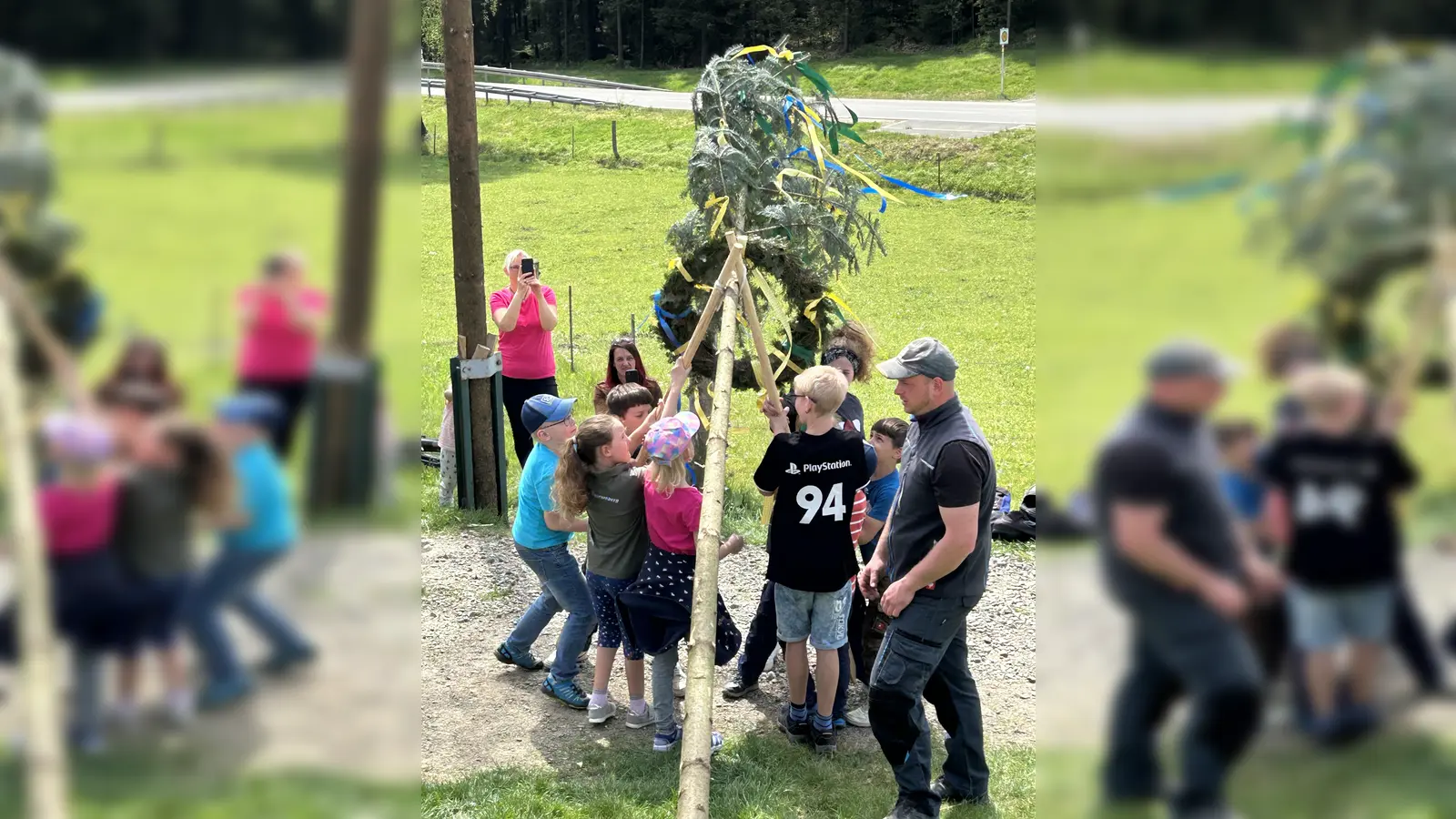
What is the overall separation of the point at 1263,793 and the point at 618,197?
2315cm

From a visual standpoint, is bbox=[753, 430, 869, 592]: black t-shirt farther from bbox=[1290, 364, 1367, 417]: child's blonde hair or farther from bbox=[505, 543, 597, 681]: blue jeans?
bbox=[1290, 364, 1367, 417]: child's blonde hair

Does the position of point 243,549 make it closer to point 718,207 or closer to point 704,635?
point 704,635

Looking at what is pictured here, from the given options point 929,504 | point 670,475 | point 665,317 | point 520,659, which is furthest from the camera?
point 665,317

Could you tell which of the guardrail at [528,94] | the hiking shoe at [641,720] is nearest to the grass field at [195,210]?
the hiking shoe at [641,720]

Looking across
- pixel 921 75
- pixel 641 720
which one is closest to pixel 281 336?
pixel 641 720

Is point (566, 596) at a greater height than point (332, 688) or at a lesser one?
lesser

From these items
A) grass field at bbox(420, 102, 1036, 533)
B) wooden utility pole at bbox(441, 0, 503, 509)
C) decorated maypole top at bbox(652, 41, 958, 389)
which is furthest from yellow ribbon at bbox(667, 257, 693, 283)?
grass field at bbox(420, 102, 1036, 533)

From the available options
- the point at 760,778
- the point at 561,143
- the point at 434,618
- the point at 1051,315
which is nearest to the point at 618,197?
the point at 561,143

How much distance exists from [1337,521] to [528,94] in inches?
1258

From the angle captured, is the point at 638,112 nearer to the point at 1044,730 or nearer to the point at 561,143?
the point at 561,143

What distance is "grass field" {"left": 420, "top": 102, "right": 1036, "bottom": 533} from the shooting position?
11531mm

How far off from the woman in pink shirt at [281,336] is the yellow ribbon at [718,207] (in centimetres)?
595

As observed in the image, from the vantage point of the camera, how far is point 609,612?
495 centimetres

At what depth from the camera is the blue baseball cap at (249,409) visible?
75cm
